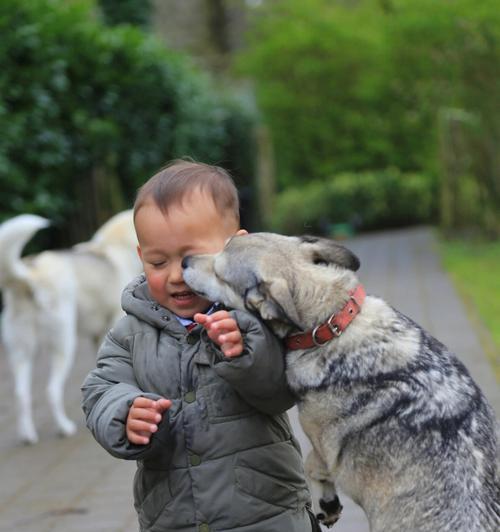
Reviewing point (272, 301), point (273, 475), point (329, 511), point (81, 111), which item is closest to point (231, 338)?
point (272, 301)

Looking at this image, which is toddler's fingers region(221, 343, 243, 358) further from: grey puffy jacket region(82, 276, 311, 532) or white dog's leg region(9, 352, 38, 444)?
white dog's leg region(9, 352, 38, 444)

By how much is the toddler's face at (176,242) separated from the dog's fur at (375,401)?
0.24ft

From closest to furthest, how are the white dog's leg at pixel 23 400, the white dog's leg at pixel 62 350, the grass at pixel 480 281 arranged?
the white dog's leg at pixel 23 400 → the white dog's leg at pixel 62 350 → the grass at pixel 480 281

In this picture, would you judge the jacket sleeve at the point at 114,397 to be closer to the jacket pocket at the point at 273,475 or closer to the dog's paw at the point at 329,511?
the jacket pocket at the point at 273,475

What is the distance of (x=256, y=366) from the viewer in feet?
9.52

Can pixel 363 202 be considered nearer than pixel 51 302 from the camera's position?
No

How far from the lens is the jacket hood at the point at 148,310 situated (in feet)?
10.2

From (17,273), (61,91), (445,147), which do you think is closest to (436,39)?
(445,147)

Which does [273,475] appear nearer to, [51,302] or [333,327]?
[333,327]

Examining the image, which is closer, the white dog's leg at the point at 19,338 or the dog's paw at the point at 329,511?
the dog's paw at the point at 329,511

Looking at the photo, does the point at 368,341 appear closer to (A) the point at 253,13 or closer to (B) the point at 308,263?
(B) the point at 308,263

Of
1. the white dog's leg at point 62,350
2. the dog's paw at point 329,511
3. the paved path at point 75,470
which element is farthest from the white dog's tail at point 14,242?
the dog's paw at point 329,511

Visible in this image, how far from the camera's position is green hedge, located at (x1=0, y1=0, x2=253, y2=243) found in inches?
468

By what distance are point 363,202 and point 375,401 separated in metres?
27.6
